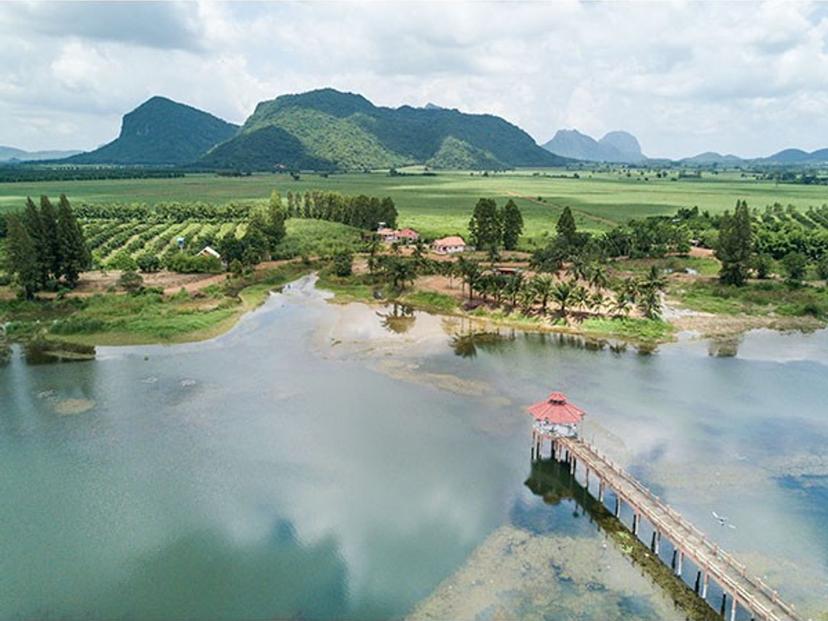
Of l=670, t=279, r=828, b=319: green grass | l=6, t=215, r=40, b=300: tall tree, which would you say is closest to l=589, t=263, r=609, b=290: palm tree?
l=670, t=279, r=828, b=319: green grass

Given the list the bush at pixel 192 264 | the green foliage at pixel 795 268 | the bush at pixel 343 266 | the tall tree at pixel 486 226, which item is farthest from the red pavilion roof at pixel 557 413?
the tall tree at pixel 486 226

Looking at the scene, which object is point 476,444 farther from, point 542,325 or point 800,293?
point 800,293

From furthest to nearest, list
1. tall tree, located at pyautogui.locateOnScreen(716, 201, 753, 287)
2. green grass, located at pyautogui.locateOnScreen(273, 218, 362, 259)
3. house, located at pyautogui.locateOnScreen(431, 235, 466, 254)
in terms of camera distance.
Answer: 1. green grass, located at pyautogui.locateOnScreen(273, 218, 362, 259)
2. house, located at pyautogui.locateOnScreen(431, 235, 466, 254)
3. tall tree, located at pyautogui.locateOnScreen(716, 201, 753, 287)

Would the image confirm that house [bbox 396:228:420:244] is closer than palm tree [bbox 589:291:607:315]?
No

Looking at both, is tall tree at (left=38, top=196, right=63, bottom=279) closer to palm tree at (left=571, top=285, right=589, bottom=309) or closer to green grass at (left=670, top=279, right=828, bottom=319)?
palm tree at (left=571, top=285, right=589, bottom=309)

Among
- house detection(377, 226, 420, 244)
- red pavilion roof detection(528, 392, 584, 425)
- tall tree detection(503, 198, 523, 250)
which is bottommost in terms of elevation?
red pavilion roof detection(528, 392, 584, 425)

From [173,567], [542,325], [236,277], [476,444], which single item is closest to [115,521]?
[173,567]

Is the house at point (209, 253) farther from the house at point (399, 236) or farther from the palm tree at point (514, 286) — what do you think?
the palm tree at point (514, 286)
